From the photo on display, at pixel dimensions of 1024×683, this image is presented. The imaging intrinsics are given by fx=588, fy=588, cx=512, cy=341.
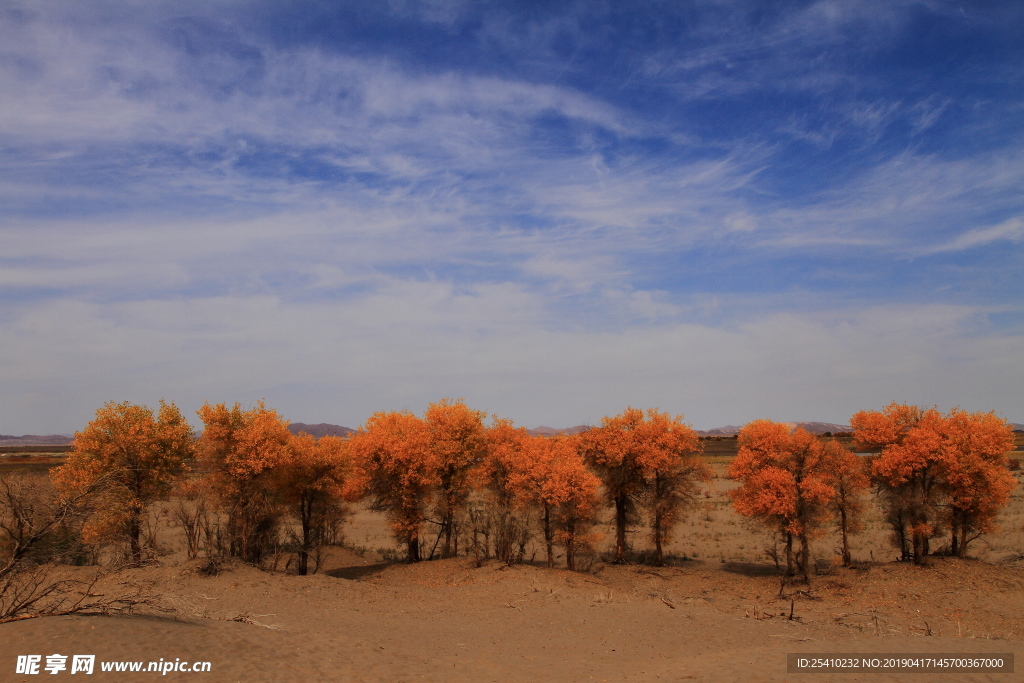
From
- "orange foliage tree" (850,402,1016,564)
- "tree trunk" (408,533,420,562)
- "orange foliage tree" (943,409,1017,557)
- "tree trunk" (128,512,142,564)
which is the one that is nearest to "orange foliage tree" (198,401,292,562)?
"tree trunk" (128,512,142,564)

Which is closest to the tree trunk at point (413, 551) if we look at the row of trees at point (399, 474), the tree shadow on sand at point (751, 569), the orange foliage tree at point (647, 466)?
the row of trees at point (399, 474)

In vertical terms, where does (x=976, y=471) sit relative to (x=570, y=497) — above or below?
above

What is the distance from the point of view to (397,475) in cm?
3625

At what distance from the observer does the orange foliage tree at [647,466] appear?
36875 millimetres

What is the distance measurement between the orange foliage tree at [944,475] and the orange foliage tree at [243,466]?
33.1 m

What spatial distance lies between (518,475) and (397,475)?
8.00 meters

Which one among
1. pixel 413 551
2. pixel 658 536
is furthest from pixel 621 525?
pixel 413 551

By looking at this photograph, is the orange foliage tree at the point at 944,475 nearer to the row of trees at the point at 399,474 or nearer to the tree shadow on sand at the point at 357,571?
Answer: the row of trees at the point at 399,474

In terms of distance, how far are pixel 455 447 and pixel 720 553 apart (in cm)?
2075

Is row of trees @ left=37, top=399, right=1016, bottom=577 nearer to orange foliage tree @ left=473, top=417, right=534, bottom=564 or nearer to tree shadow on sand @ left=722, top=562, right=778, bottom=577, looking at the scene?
orange foliage tree @ left=473, top=417, right=534, bottom=564

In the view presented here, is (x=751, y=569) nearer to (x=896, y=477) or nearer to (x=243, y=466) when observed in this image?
(x=896, y=477)

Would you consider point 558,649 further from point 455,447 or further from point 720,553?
point 720,553

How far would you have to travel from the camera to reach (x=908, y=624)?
21703mm

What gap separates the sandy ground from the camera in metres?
13.8
